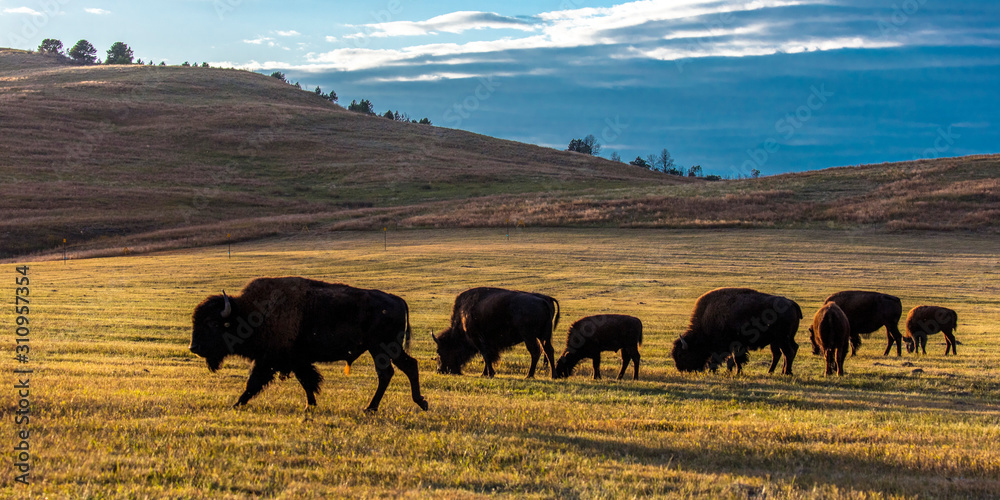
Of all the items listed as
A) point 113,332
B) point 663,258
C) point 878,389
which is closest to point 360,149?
point 663,258

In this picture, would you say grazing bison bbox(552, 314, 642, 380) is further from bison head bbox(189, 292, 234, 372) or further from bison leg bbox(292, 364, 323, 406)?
bison head bbox(189, 292, 234, 372)

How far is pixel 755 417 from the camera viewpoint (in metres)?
10.4

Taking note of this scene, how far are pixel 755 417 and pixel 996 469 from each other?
3.35m

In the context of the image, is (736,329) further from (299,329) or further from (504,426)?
(299,329)

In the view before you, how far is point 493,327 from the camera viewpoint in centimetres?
1483

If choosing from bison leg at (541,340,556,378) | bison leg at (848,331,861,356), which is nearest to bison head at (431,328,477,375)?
bison leg at (541,340,556,378)

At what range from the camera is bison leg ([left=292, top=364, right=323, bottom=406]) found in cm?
1030

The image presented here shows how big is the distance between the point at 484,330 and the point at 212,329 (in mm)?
6112

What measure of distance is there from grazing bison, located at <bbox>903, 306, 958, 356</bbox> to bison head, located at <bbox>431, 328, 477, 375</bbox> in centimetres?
1282

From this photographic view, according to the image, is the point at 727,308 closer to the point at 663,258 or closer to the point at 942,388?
the point at 942,388

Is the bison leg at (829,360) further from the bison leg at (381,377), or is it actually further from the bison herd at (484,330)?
the bison leg at (381,377)

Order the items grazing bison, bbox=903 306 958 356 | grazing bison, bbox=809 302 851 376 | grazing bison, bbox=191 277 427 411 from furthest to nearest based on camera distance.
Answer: grazing bison, bbox=903 306 958 356 → grazing bison, bbox=809 302 851 376 → grazing bison, bbox=191 277 427 411

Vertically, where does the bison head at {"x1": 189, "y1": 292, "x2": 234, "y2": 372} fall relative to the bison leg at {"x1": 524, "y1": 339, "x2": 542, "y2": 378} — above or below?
above

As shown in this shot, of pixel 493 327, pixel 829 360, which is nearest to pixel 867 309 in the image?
pixel 829 360
